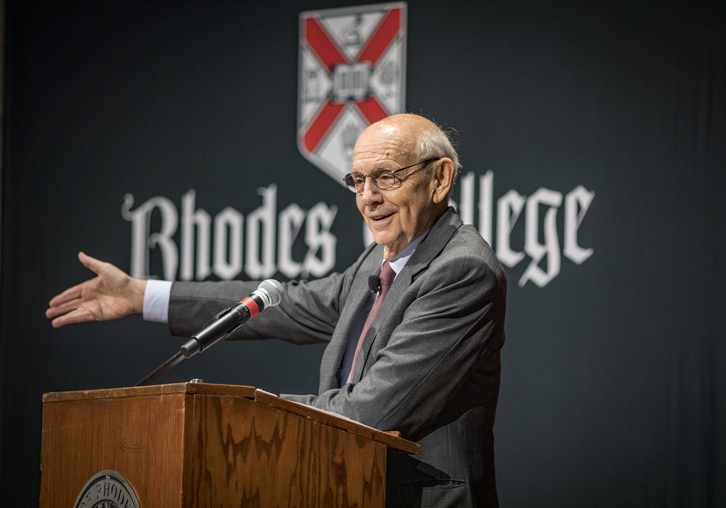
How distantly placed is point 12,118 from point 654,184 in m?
3.77

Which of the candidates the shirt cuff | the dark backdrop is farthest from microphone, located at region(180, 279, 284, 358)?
the dark backdrop

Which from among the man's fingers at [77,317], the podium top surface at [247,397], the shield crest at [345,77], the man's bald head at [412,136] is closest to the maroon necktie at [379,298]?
the man's bald head at [412,136]

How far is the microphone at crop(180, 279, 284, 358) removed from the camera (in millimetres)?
1629

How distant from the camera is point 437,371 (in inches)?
74.6

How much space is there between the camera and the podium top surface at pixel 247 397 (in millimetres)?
1324

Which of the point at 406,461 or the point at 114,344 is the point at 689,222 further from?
the point at 114,344

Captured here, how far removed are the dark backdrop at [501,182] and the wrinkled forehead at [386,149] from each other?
1788 mm

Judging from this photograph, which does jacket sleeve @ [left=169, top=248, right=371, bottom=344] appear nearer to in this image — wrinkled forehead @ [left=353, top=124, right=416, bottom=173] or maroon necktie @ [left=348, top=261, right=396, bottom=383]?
maroon necktie @ [left=348, top=261, right=396, bottom=383]

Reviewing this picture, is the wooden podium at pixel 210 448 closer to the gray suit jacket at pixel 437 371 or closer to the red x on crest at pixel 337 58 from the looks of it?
the gray suit jacket at pixel 437 371

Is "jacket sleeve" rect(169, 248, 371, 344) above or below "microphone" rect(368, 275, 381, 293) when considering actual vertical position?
below

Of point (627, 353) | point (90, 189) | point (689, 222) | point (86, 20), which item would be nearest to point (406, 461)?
point (627, 353)

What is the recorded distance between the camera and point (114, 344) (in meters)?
4.51

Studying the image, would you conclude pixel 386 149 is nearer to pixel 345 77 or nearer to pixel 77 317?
→ pixel 77 317

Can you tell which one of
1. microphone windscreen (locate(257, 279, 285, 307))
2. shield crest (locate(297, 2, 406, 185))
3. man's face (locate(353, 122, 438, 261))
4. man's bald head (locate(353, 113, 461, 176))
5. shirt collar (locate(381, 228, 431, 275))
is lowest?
microphone windscreen (locate(257, 279, 285, 307))
